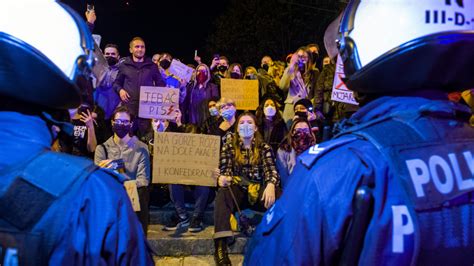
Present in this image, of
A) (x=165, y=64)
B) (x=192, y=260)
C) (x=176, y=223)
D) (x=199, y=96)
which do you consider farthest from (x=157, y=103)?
(x=192, y=260)

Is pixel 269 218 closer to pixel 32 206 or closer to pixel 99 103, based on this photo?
pixel 32 206

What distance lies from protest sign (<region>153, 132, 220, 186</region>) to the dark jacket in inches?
58.0

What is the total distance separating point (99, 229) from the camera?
1.62 metres

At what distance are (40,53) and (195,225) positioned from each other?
4866 millimetres

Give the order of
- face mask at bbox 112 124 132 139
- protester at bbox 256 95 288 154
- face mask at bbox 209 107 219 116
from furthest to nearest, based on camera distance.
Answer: face mask at bbox 209 107 219 116 < protester at bbox 256 95 288 154 < face mask at bbox 112 124 132 139

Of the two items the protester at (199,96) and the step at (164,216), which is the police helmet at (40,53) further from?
the protester at (199,96)

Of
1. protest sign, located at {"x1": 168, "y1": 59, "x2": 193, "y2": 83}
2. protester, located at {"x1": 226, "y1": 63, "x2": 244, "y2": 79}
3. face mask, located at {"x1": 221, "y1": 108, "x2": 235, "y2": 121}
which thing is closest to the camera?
face mask, located at {"x1": 221, "y1": 108, "x2": 235, "y2": 121}

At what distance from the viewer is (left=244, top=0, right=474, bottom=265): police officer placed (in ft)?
4.99

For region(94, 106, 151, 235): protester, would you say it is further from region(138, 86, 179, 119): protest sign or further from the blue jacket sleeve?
the blue jacket sleeve

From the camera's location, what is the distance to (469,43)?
65.5 inches

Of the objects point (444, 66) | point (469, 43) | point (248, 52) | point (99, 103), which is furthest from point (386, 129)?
point (248, 52)

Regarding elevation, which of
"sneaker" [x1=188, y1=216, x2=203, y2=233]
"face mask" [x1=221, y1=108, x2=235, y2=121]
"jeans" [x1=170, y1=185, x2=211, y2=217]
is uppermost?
"face mask" [x1=221, y1=108, x2=235, y2=121]

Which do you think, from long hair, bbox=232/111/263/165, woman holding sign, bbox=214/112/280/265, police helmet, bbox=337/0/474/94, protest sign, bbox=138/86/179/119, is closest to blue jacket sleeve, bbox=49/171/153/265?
police helmet, bbox=337/0/474/94

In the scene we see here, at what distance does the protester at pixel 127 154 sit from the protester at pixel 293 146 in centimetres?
184
